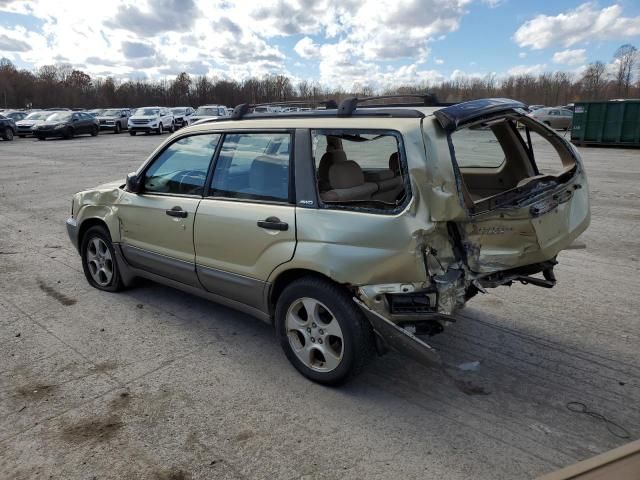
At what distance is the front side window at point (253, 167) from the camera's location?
3559mm

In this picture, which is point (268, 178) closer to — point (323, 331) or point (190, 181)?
point (190, 181)

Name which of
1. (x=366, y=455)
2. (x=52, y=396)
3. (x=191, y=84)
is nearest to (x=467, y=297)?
(x=366, y=455)

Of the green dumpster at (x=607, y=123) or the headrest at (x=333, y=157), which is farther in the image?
the green dumpster at (x=607, y=123)

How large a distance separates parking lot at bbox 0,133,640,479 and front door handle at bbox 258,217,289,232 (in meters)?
1.02

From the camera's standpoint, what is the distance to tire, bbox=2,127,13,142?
27875 millimetres

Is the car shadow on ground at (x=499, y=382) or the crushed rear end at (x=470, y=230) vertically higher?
the crushed rear end at (x=470, y=230)

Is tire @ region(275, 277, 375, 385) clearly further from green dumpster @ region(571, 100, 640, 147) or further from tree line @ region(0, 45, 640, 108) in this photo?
tree line @ region(0, 45, 640, 108)

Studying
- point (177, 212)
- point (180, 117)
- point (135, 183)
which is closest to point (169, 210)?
point (177, 212)

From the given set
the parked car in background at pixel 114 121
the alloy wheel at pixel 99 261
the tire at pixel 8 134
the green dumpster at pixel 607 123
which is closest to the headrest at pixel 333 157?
the alloy wheel at pixel 99 261

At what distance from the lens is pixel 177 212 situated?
13.5 feet

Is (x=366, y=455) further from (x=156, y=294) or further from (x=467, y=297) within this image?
Answer: (x=156, y=294)

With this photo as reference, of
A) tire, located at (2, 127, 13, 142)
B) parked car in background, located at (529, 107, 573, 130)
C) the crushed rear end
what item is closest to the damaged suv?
the crushed rear end

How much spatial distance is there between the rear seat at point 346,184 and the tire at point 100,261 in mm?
2479

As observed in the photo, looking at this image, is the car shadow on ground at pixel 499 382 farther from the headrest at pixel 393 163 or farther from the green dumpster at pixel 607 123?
the green dumpster at pixel 607 123
